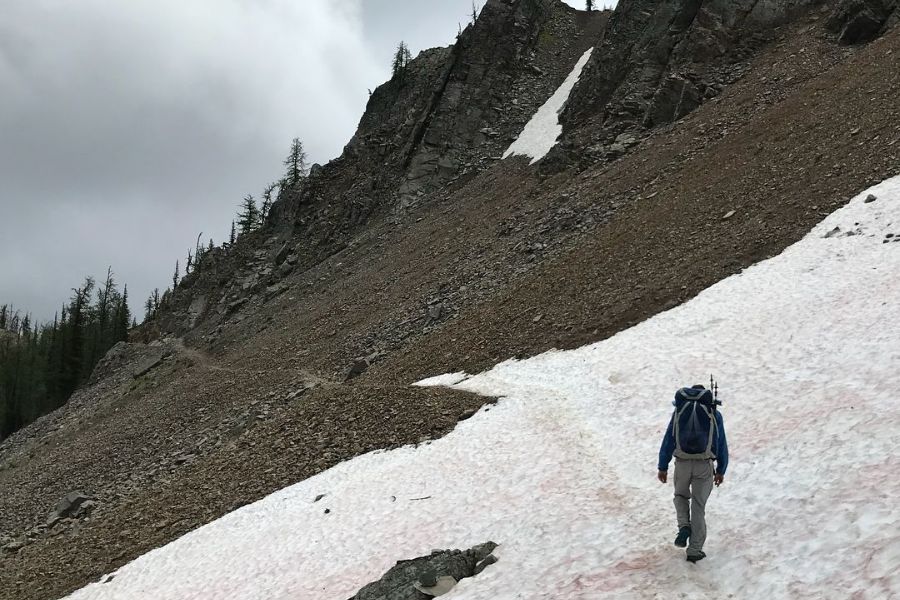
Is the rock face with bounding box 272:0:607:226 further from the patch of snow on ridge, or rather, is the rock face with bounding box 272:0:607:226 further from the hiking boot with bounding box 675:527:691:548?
the hiking boot with bounding box 675:527:691:548

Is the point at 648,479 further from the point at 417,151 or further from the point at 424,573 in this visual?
the point at 417,151

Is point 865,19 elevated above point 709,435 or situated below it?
above

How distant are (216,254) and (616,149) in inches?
2077

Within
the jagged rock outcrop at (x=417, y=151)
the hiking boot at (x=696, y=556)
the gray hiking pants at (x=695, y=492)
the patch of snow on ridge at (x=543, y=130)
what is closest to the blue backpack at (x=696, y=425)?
the gray hiking pants at (x=695, y=492)

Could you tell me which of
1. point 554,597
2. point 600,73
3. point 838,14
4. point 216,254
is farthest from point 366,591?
point 216,254

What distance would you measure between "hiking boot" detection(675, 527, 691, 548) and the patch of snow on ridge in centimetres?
3978

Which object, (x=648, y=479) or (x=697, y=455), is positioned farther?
(x=648, y=479)

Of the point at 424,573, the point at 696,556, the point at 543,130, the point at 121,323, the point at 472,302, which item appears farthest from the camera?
the point at 121,323

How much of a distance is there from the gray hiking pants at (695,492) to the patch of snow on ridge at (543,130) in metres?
39.7

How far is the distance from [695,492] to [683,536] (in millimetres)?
762

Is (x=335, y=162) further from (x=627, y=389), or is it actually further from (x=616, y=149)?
(x=627, y=389)

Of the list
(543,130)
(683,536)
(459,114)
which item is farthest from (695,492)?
(459,114)

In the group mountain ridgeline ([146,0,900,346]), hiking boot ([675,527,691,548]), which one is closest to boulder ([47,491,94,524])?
hiking boot ([675,527,691,548])

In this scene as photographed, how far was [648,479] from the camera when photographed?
1089 centimetres
